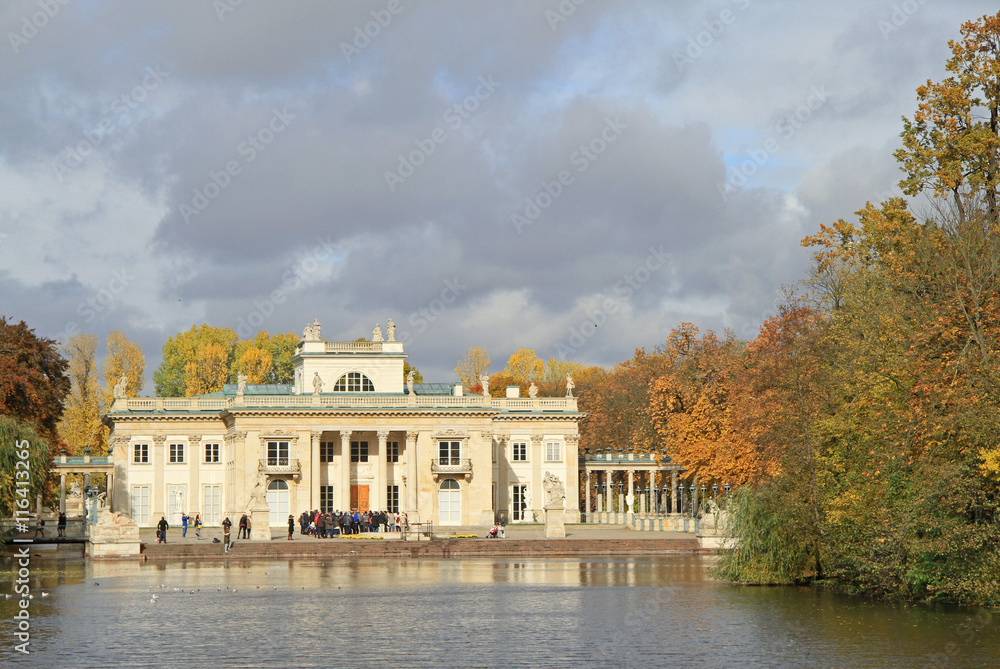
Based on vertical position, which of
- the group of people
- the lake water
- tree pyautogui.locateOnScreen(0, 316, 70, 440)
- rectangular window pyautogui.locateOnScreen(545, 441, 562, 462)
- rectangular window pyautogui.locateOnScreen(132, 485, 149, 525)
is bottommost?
the lake water

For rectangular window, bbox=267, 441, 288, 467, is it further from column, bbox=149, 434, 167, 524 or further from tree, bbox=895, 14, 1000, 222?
tree, bbox=895, 14, 1000, 222

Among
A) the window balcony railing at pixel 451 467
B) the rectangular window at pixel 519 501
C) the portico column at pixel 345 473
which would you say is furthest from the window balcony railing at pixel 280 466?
the rectangular window at pixel 519 501

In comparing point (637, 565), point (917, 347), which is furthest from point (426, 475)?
point (917, 347)

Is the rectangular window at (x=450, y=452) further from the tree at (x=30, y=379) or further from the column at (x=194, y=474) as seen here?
the tree at (x=30, y=379)

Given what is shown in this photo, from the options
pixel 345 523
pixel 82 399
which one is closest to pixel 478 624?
pixel 345 523

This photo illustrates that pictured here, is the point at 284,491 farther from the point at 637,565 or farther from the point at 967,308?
the point at 967,308

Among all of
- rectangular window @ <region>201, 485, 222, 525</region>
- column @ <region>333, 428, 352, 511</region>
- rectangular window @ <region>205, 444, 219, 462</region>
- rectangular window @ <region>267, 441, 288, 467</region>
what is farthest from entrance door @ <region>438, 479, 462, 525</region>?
rectangular window @ <region>205, 444, 219, 462</region>

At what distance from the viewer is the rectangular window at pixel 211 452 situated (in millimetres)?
77375

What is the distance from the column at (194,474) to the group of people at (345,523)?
11.6 m

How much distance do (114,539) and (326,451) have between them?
992 inches

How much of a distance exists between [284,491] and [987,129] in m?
46.6

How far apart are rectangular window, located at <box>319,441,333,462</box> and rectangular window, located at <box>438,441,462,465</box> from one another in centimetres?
697

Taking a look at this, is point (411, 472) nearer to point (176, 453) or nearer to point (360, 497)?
point (360, 497)

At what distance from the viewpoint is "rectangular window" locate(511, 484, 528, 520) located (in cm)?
7919
